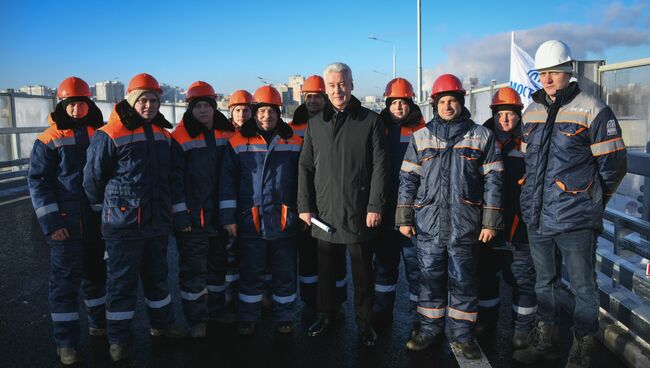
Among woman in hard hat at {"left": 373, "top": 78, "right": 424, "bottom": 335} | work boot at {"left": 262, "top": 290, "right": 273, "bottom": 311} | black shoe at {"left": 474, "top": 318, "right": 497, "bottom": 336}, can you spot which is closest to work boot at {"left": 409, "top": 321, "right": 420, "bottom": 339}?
woman in hard hat at {"left": 373, "top": 78, "right": 424, "bottom": 335}

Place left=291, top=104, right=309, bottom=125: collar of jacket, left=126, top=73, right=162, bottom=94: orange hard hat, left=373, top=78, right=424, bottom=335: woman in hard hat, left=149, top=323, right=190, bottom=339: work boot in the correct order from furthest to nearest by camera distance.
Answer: left=291, top=104, right=309, bottom=125: collar of jacket → left=373, top=78, right=424, bottom=335: woman in hard hat → left=149, top=323, right=190, bottom=339: work boot → left=126, top=73, right=162, bottom=94: orange hard hat

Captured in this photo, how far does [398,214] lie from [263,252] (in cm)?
122

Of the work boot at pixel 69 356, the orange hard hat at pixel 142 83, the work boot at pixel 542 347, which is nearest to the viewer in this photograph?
the work boot at pixel 542 347

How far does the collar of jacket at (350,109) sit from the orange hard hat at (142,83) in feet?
4.58

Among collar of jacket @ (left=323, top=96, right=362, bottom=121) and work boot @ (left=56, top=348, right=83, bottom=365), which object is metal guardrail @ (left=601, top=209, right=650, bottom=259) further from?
work boot @ (left=56, top=348, right=83, bottom=365)

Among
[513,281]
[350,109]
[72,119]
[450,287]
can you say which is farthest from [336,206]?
[72,119]

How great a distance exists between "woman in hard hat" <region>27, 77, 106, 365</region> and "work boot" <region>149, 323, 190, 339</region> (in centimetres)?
60

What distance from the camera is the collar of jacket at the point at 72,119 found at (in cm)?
384

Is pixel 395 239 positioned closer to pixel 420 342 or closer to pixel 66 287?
pixel 420 342

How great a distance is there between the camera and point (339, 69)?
12.7 ft

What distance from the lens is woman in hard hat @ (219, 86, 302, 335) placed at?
4117mm

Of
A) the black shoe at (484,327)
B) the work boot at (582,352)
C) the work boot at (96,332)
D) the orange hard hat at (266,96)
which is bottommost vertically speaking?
the black shoe at (484,327)

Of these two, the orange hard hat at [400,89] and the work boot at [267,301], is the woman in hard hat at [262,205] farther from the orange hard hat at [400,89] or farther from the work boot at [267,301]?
the orange hard hat at [400,89]

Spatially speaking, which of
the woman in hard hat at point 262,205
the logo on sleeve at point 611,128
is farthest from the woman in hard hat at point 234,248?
the logo on sleeve at point 611,128
